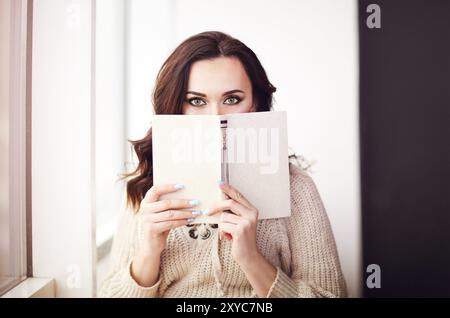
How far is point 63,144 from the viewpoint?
95cm

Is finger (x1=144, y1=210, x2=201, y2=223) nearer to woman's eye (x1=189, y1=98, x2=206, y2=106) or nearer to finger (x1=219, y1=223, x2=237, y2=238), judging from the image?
finger (x1=219, y1=223, x2=237, y2=238)

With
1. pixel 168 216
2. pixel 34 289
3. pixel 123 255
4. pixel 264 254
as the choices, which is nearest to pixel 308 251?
pixel 264 254

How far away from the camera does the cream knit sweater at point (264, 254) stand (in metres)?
0.91

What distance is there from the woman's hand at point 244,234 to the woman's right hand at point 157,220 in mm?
67

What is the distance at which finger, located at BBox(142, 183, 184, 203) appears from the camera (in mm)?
893

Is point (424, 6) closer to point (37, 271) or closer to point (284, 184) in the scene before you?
point (284, 184)

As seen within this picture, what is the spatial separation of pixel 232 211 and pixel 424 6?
2.23 ft

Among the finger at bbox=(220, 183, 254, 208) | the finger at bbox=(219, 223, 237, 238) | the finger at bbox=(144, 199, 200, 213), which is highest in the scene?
the finger at bbox=(220, 183, 254, 208)

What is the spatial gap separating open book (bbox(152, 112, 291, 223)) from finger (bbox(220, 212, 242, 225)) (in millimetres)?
14

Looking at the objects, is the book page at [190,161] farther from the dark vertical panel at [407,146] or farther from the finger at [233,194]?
the dark vertical panel at [407,146]

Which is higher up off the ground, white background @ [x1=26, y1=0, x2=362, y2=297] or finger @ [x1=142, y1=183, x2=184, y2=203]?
white background @ [x1=26, y1=0, x2=362, y2=297]

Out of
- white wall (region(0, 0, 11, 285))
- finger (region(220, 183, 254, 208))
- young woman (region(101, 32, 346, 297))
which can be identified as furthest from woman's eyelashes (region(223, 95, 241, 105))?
white wall (region(0, 0, 11, 285))

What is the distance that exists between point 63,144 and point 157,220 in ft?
0.99

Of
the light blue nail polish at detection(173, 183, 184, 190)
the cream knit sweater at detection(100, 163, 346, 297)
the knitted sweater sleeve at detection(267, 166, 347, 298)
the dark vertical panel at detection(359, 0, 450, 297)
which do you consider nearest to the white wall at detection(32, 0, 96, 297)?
the cream knit sweater at detection(100, 163, 346, 297)
